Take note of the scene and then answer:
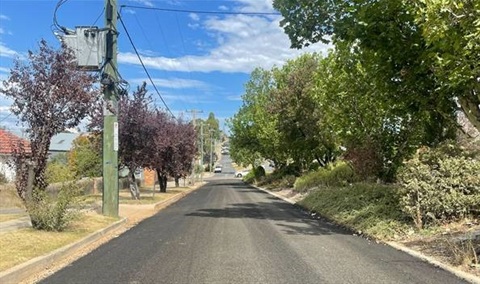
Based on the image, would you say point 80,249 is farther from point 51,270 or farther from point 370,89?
point 370,89

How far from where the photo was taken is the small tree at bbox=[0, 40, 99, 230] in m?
13.3

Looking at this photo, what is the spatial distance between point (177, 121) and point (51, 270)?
31226 millimetres

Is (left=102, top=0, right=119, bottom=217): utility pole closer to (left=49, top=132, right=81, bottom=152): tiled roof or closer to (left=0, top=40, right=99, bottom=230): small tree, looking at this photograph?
(left=0, top=40, right=99, bottom=230): small tree

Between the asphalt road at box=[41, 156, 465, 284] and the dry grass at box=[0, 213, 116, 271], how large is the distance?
77 cm

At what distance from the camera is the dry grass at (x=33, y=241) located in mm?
9172

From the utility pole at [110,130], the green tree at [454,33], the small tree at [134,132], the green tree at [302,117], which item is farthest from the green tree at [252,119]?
the green tree at [454,33]

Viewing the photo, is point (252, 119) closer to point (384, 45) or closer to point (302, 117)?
point (302, 117)

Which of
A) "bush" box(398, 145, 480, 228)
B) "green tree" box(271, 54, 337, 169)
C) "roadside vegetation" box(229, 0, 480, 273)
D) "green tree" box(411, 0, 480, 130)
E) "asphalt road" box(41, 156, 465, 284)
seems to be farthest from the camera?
"green tree" box(271, 54, 337, 169)

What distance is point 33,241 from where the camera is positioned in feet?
35.9

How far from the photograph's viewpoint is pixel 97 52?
1703 cm

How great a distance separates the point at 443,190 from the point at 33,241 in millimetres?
9501

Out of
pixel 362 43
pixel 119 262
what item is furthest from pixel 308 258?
pixel 362 43

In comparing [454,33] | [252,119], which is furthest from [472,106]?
[252,119]

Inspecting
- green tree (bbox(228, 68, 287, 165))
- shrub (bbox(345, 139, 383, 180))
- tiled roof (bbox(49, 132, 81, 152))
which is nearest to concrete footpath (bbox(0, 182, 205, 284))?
shrub (bbox(345, 139, 383, 180))
